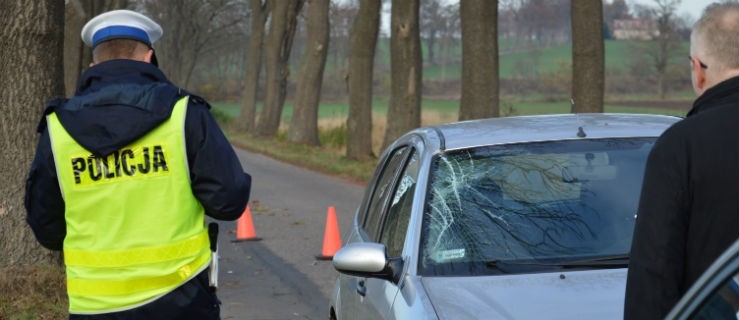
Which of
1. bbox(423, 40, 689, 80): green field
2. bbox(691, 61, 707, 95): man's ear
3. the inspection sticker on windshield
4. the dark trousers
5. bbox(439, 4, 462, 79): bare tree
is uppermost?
bbox(691, 61, 707, 95): man's ear

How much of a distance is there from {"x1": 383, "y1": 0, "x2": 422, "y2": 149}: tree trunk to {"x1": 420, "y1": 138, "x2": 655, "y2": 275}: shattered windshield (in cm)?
1957

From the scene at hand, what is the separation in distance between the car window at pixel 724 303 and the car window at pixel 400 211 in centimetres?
285

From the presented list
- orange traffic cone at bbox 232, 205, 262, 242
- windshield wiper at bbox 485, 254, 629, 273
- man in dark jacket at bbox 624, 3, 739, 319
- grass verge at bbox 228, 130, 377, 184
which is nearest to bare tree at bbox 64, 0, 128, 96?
grass verge at bbox 228, 130, 377, 184

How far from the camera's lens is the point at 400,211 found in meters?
5.58

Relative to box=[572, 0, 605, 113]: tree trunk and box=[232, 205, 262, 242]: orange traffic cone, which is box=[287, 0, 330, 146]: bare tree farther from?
box=[232, 205, 262, 242]: orange traffic cone

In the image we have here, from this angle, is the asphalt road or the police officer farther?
the asphalt road

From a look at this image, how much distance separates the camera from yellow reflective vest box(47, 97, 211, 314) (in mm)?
4199

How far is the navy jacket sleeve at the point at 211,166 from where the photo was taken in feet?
13.7

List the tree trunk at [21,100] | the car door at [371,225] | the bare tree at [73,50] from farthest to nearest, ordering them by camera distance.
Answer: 1. the bare tree at [73,50]
2. the tree trunk at [21,100]
3. the car door at [371,225]

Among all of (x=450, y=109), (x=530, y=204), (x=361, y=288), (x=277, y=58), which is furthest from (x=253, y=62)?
(x=530, y=204)

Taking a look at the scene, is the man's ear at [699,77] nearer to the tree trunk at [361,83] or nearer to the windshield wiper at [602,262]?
the windshield wiper at [602,262]

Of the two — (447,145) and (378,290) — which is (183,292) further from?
(447,145)

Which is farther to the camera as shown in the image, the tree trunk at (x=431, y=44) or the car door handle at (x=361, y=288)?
the tree trunk at (x=431, y=44)

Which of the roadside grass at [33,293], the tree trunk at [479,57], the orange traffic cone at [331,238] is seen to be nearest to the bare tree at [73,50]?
the tree trunk at [479,57]
